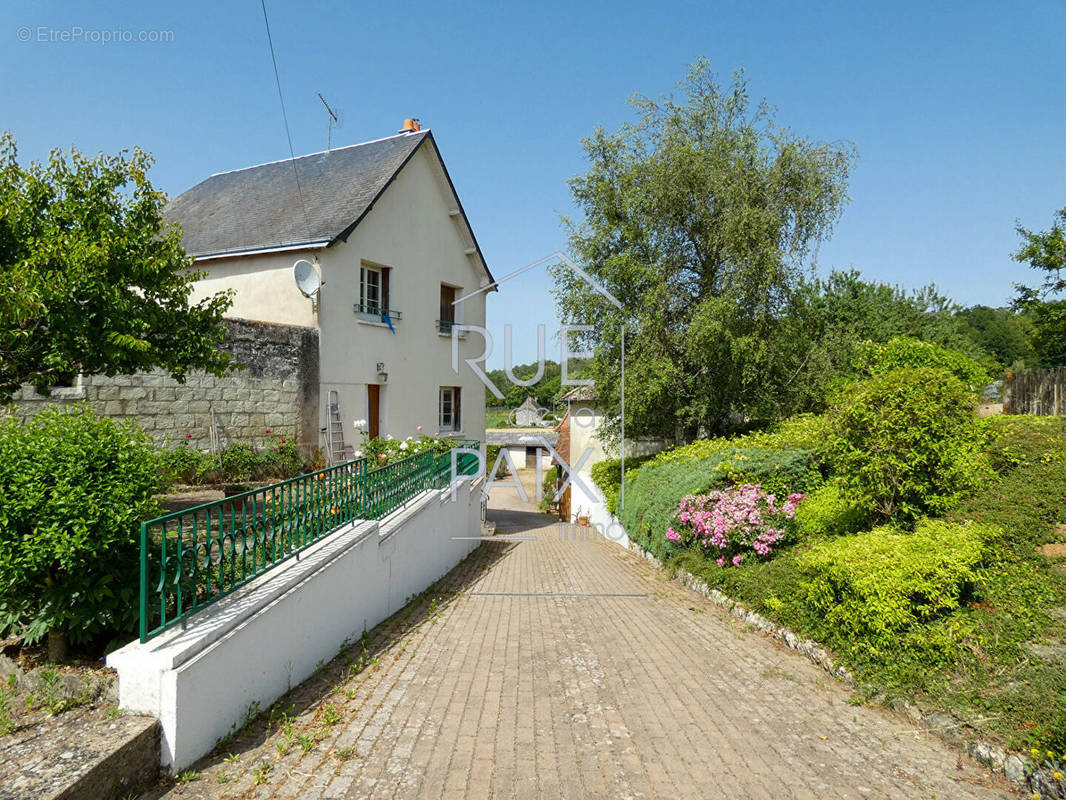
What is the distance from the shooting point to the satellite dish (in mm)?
12445

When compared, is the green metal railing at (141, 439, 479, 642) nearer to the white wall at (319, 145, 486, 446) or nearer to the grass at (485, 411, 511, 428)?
the white wall at (319, 145, 486, 446)

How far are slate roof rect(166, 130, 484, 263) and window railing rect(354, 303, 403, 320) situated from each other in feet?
5.66

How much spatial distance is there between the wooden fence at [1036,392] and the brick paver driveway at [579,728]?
1014cm

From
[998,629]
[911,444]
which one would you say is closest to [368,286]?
[911,444]

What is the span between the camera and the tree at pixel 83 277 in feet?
15.6

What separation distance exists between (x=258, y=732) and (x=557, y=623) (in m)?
3.72

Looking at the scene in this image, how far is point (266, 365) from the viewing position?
11.6m

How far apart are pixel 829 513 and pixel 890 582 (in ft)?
9.98

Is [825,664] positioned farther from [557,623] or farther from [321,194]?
[321,194]

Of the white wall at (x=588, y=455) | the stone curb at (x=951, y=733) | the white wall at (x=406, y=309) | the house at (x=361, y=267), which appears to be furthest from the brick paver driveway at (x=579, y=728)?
the white wall at (x=588, y=455)

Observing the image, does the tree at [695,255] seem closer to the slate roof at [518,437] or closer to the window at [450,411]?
the window at [450,411]

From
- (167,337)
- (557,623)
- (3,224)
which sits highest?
(3,224)

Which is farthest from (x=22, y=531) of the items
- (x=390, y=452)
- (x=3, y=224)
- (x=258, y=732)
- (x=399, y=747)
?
(x=390, y=452)

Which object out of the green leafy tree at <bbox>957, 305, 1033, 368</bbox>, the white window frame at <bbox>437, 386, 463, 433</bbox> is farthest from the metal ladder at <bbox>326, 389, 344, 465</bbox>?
the green leafy tree at <bbox>957, 305, 1033, 368</bbox>
